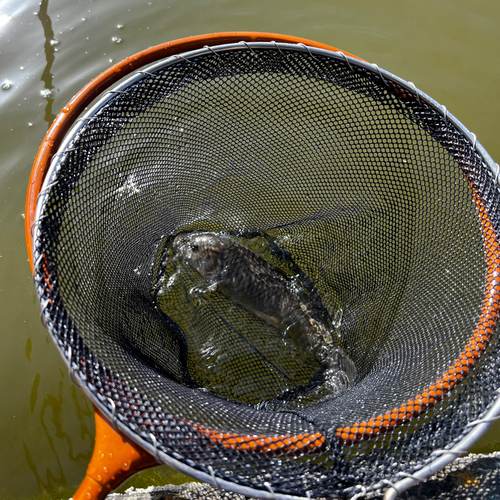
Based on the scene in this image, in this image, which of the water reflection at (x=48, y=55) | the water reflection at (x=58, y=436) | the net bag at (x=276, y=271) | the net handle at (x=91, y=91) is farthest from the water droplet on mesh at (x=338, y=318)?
the water reflection at (x=48, y=55)

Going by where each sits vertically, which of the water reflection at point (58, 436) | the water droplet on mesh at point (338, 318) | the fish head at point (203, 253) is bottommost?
the water reflection at point (58, 436)

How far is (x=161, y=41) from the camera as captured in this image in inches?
129

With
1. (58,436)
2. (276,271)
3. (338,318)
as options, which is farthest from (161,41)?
(58,436)

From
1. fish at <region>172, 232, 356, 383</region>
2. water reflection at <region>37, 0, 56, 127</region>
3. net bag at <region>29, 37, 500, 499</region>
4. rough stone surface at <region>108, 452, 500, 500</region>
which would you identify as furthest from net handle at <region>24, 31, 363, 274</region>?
water reflection at <region>37, 0, 56, 127</region>

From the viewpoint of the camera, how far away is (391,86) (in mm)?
1740

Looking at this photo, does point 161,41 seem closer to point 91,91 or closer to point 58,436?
point 91,91

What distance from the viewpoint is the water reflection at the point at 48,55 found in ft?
9.95

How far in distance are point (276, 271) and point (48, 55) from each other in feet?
8.16

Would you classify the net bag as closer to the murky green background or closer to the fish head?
the fish head

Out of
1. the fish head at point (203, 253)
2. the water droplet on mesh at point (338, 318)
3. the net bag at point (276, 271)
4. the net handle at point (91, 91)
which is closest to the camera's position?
the net bag at point (276, 271)

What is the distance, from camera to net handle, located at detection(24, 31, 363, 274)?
1.37 m

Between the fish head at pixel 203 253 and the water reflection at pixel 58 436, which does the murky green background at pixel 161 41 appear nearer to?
the water reflection at pixel 58 436

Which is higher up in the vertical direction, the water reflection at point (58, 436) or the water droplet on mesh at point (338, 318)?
the water droplet on mesh at point (338, 318)

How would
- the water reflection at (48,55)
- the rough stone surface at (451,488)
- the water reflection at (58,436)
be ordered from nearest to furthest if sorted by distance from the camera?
1. the rough stone surface at (451,488)
2. the water reflection at (58,436)
3. the water reflection at (48,55)
